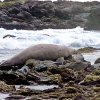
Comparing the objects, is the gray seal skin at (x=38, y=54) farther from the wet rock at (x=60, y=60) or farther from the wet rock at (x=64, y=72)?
the wet rock at (x=64, y=72)

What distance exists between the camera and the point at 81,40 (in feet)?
93.1

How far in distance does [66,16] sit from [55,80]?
45.5m

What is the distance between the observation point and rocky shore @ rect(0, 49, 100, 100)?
8.75 meters

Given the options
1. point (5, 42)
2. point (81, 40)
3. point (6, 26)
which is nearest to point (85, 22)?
point (6, 26)

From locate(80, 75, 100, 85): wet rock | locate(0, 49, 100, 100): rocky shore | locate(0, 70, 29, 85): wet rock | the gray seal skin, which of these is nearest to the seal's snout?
the gray seal skin

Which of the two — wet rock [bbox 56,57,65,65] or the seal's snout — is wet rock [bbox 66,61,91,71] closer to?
wet rock [bbox 56,57,65,65]

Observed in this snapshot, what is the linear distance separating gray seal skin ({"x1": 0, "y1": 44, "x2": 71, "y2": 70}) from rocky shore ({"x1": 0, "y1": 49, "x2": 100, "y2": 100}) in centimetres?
28

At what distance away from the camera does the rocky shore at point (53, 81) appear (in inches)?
344

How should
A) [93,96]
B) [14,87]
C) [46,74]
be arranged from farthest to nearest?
[46,74]
[14,87]
[93,96]

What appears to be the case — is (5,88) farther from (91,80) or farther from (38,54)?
(38,54)

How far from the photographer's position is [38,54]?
13.8m

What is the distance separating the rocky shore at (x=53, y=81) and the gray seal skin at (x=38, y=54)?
0.28 m

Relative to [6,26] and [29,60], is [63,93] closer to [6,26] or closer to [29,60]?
[29,60]

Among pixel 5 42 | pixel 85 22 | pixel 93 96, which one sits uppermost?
pixel 85 22
